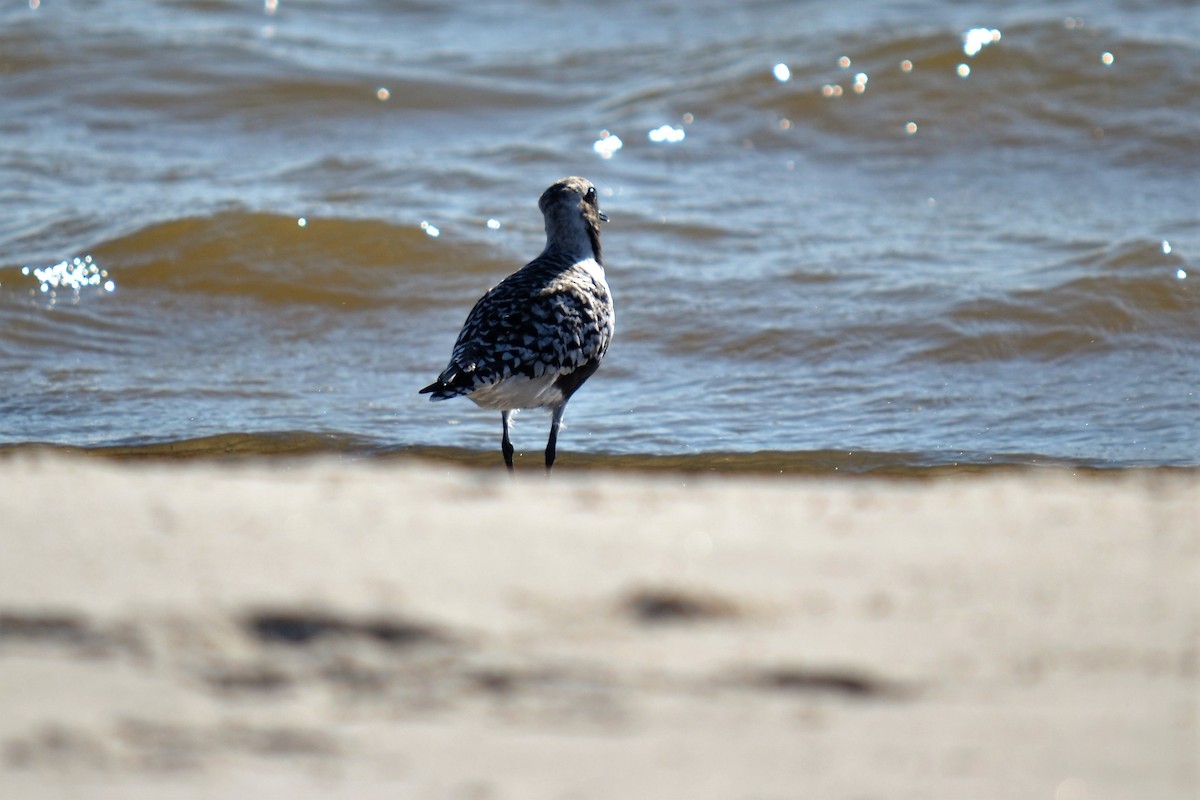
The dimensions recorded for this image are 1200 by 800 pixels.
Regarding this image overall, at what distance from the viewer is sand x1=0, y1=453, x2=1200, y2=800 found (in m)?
2.55

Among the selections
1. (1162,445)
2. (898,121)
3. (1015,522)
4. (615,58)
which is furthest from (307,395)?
(615,58)

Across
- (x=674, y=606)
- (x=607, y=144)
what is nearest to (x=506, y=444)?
(x=674, y=606)

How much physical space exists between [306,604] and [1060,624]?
62.2 inches

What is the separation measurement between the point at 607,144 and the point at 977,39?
3778mm

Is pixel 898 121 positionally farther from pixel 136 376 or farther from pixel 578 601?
pixel 578 601

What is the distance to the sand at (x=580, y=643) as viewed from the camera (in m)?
2.55

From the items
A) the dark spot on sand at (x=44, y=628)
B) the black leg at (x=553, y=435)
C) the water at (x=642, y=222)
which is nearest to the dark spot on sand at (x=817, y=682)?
the dark spot on sand at (x=44, y=628)

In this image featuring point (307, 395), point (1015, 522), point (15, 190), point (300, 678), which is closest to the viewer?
point (300, 678)

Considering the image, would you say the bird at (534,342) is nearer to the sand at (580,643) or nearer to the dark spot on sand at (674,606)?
the sand at (580,643)

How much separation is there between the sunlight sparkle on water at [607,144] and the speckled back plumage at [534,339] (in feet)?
17.0

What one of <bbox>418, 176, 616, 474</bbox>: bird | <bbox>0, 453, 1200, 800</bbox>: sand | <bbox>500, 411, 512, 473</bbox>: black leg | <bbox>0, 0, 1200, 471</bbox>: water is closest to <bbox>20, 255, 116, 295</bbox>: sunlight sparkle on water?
<bbox>0, 0, 1200, 471</bbox>: water

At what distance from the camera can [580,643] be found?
3.07 meters

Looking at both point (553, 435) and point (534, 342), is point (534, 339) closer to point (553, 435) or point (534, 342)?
point (534, 342)

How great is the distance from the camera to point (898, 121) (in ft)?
41.6
